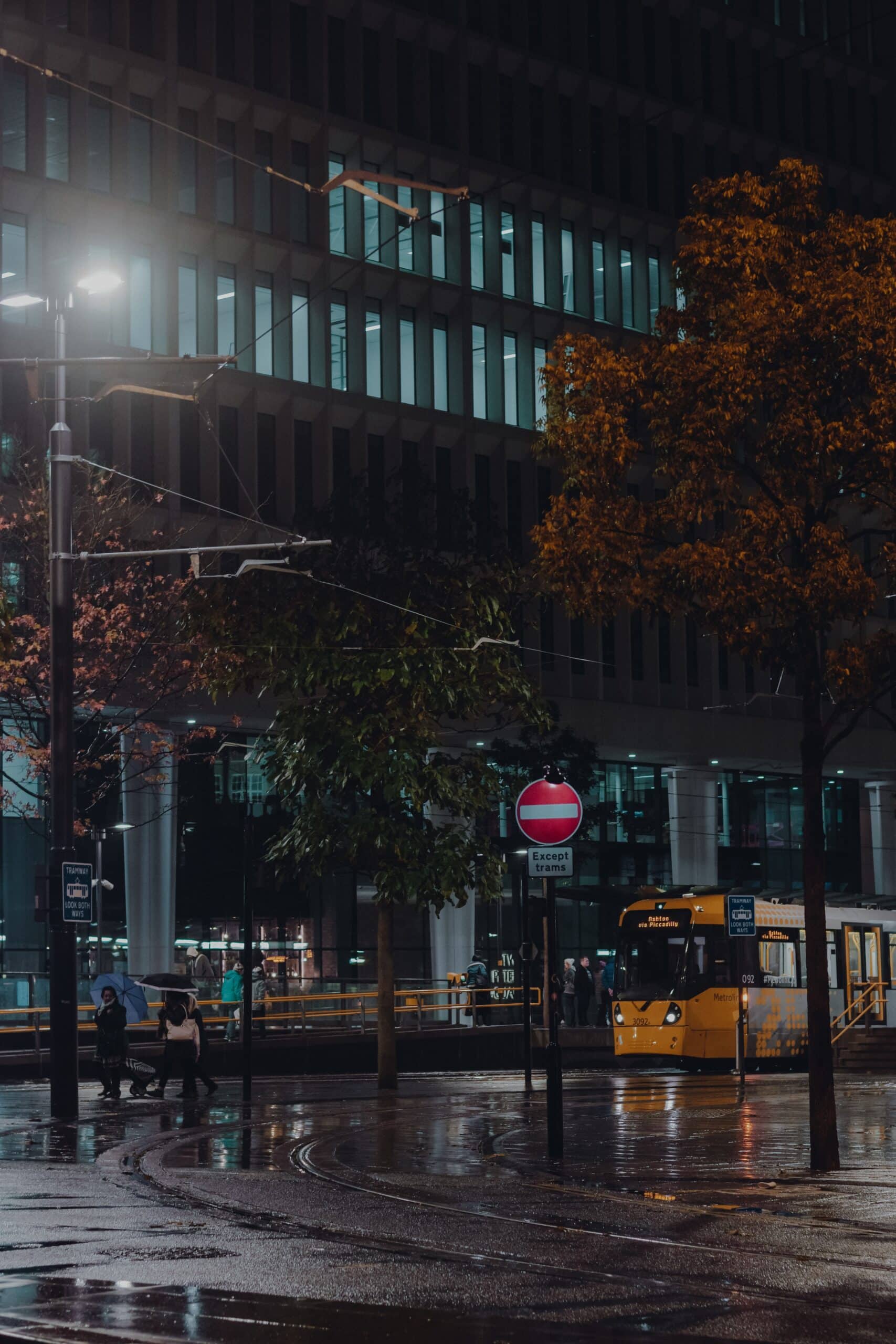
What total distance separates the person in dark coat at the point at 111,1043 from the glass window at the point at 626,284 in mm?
37682

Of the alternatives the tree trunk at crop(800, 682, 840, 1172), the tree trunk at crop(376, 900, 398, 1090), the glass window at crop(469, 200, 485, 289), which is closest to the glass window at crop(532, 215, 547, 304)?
the glass window at crop(469, 200, 485, 289)

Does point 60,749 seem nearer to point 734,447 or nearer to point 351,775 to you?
point 351,775

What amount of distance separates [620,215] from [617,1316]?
5462cm

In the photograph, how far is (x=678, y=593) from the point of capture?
1702cm

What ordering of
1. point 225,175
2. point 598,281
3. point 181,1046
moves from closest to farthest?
point 181,1046 < point 225,175 < point 598,281

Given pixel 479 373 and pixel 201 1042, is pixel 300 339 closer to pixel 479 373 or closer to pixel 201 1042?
pixel 479 373

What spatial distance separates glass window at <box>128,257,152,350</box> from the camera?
1902 inches

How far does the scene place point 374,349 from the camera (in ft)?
176

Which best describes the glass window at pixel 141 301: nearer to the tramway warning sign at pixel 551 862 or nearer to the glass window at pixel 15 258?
the glass window at pixel 15 258

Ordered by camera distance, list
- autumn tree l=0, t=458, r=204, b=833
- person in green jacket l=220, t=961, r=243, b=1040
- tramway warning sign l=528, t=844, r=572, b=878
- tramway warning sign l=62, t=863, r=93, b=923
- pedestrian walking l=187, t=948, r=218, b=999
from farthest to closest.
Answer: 1. pedestrian walking l=187, t=948, r=218, b=999
2. person in green jacket l=220, t=961, r=243, b=1040
3. autumn tree l=0, t=458, r=204, b=833
4. tramway warning sign l=62, t=863, r=93, b=923
5. tramway warning sign l=528, t=844, r=572, b=878

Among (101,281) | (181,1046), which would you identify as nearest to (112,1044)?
(181,1046)

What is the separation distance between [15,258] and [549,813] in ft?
109

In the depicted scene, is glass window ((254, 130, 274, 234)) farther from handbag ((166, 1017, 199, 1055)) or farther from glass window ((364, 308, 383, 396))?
handbag ((166, 1017, 199, 1055))

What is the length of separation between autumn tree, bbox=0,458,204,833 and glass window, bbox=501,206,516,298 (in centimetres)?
2168
